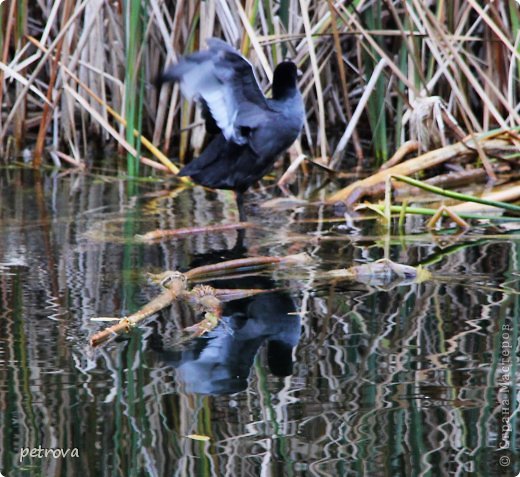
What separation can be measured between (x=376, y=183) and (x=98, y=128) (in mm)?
2165

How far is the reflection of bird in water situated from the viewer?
184 cm

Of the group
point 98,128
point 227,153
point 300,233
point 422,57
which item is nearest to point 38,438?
point 300,233

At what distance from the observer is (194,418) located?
64.0 inches

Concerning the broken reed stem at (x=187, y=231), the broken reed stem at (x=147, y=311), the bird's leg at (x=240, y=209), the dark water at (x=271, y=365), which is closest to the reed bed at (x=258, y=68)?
the bird's leg at (x=240, y=209)

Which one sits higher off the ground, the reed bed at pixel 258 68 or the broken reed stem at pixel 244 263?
the reed bed at pixel 258 68

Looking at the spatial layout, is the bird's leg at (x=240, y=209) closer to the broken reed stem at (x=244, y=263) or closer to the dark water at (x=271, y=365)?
the dark water at (x=271, y=365)

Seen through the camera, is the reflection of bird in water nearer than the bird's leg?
Yes

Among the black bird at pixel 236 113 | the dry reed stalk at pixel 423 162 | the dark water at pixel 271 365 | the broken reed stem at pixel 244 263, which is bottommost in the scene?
the dark water at pixel 271 365

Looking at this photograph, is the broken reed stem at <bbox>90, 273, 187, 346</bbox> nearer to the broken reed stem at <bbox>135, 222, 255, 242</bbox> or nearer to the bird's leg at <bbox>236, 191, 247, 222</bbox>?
the broken reed stem at <bbox>135, 222, 255, 242</bbox>

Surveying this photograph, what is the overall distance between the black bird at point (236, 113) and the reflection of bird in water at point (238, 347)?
3.29 ft

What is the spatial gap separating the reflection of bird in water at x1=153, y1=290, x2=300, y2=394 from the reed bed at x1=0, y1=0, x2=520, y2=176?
5.80ft

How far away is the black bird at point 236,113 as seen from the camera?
315 centimetres

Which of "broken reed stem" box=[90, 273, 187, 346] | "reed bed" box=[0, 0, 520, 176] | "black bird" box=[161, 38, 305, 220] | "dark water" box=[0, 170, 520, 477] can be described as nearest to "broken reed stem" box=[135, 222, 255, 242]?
"dark water" box=[0, 170, 520, 477]

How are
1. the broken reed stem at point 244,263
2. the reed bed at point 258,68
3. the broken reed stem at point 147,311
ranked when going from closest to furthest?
1. the broken reed stem at point 147,311
2. the broken reed stem at point 244,263
3. the reed bed at point 258,68
